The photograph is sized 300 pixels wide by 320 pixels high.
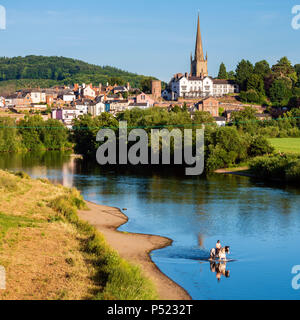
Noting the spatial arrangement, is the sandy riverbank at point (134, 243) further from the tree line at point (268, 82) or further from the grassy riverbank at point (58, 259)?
the tree line at point (268, 82)

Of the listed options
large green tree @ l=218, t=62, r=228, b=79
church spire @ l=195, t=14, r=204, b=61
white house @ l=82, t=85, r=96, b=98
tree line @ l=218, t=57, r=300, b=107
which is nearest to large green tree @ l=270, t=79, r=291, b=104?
tree line @ l=218, t=57, r=300, b=107

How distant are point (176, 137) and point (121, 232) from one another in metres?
26.8

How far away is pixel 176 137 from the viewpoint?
1847 inches

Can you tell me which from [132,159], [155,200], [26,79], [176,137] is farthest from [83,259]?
[26,79]

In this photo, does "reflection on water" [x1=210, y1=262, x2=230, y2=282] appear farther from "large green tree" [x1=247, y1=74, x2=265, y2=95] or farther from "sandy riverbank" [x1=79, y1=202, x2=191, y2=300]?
"large green tree" [x1=247, y1=74, x2=265, y2=95]

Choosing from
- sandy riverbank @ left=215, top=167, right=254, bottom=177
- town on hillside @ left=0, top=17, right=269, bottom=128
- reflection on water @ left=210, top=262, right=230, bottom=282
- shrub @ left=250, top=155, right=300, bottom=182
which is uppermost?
town on hillside @ left=0, top=17, right=269, bottom=128

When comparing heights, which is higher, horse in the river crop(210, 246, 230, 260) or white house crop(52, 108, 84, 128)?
white house crop(52, 108, 84, 128)

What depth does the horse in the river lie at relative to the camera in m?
16.5

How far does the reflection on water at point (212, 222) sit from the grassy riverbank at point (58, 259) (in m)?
2.08

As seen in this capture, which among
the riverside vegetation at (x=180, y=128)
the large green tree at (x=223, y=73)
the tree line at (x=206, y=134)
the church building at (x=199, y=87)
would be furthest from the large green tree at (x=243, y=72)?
the tree line at (x=206, y=134)

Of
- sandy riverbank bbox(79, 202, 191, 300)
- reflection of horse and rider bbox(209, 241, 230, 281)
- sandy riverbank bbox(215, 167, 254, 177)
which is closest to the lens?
sandy riverbank bbox(79, 202, 191, 300)

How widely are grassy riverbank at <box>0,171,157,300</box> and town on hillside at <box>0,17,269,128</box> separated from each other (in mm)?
59222

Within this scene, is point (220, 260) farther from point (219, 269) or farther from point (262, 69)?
point (262, 69)
